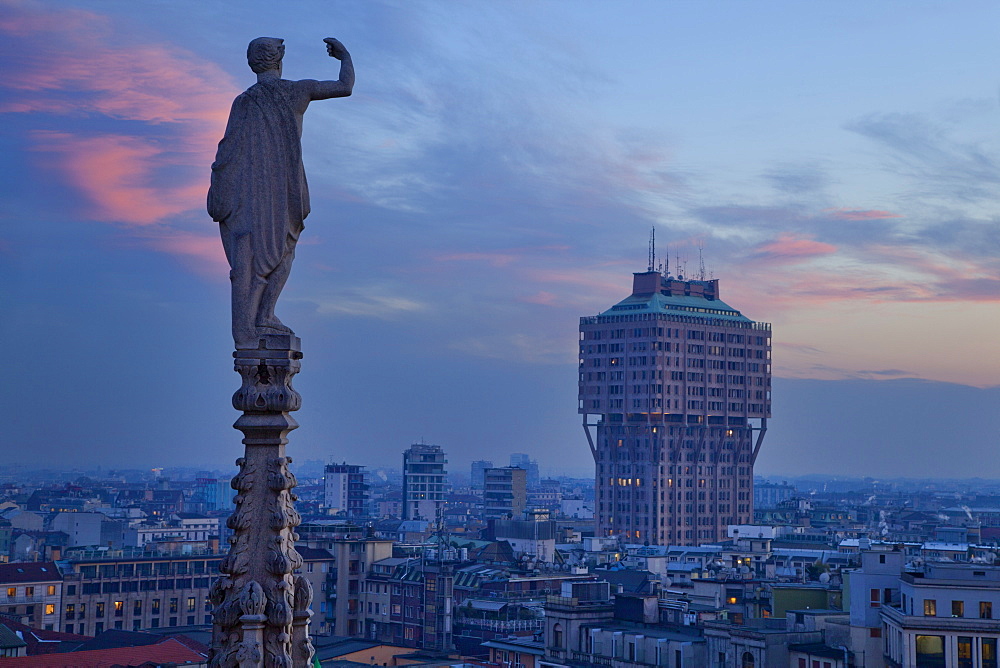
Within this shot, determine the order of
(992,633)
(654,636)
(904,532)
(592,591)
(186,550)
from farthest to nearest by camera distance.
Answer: (904,532) < (186,550) < (592,591) < (654,636) < (992,633)

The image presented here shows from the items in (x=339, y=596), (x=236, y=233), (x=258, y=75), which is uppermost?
(x=258, y=75)

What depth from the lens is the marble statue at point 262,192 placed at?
773cm

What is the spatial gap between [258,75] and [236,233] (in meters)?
0.95

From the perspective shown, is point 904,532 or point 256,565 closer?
point 256,565

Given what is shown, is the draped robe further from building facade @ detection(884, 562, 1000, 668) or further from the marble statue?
building facade @ detection(884, 562, 1000, 668)

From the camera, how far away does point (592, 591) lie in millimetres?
85125

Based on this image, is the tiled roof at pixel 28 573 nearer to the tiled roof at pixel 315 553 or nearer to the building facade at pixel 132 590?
the building facade at pixel 132 590

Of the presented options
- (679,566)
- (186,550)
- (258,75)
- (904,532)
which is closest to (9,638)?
(186,550)

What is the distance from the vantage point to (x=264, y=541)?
748 cm

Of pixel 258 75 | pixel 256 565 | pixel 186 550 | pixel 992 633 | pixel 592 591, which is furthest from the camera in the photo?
pixel 186 550

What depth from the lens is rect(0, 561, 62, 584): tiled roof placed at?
96.6 meters

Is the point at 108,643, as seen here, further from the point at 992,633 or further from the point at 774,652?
the point at 992,633

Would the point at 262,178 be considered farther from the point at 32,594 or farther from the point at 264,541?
the point at 32,594

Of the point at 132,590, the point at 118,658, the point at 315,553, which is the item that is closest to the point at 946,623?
the point at 118,658
